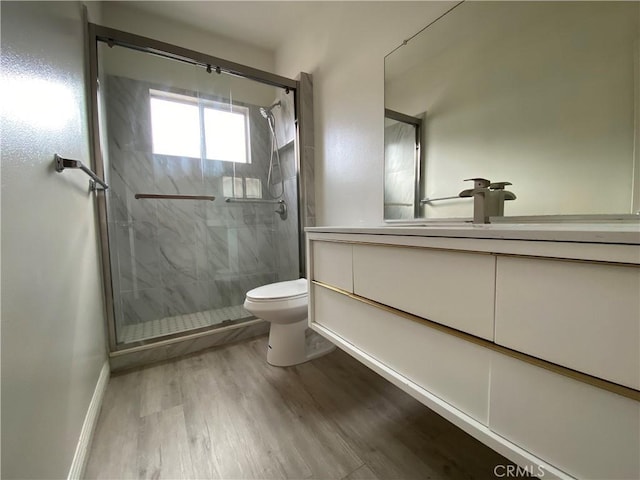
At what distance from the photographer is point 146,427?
1.09 metres

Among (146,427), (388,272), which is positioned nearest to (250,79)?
(388,272)

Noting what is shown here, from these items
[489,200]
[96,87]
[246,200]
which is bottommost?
[489,200]

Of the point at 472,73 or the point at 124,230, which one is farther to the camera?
the point at 124,230

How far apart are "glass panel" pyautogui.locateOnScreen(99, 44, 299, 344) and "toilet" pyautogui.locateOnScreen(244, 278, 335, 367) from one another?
1.83ft

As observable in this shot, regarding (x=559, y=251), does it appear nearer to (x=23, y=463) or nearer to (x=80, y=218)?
(x=23, y=463)

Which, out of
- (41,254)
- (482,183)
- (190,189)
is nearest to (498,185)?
(482,183)

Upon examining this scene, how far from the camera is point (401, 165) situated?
1.38 metres

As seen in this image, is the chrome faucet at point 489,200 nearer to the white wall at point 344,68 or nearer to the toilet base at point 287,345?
the white wall at point 344,68

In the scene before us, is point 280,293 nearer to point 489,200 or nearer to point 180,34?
point 489,200

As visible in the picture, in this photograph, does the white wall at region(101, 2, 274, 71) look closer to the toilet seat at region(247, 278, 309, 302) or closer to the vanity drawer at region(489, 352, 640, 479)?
the toilet seat at region(247, 278, 309, 302)

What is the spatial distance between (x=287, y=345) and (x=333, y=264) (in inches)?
29.3

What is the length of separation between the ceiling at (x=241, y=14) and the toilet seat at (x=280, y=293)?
182 cm

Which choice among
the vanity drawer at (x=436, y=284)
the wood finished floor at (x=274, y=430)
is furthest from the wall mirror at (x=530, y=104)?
the wood finished floor at (x=274, y=430)

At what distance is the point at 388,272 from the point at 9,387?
891 millimetres
